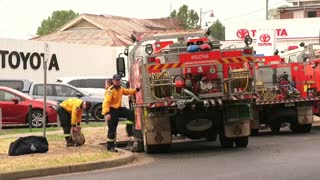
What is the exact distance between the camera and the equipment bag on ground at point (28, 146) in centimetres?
1284

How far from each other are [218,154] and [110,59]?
26.7 meters

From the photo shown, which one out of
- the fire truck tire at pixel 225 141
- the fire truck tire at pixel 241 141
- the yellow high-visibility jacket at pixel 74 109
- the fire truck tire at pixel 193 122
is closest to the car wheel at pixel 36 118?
the yellow high-visibility jacket at pixel 74 109

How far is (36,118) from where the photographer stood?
21.1m

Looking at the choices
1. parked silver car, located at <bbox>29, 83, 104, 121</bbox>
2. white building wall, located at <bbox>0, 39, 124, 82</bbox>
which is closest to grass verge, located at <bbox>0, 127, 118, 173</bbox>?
parked silver car, located at <bbox>29, 83, 104, 121</bbox>

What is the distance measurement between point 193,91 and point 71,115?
3211 mm

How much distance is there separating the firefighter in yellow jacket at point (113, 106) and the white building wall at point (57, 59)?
18375 millimetres

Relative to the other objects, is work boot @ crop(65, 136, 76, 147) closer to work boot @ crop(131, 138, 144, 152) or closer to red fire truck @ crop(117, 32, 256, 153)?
work boot @ crop(131, 138, 144, 152)

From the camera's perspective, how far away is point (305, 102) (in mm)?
17969

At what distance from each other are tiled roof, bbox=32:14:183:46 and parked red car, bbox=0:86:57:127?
24.6 meters

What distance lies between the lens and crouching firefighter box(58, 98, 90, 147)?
14562 mm

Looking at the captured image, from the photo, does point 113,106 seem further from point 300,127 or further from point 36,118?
point 36,118

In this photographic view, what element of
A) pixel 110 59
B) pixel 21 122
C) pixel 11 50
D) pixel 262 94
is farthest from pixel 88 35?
pixel 262 94

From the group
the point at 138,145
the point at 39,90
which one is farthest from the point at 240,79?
the point at 39,90

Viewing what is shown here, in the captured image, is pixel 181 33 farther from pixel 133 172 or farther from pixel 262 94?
pixel 133 172
